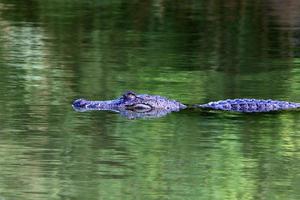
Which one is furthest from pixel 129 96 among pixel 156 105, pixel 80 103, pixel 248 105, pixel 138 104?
pixel 248 105

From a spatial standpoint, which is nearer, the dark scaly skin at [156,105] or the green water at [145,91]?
the green water at [145,91]

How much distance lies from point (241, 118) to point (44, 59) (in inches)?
225

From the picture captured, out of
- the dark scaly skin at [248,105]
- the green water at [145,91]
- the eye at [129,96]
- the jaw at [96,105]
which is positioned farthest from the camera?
the dark scaly skin at [248,105]

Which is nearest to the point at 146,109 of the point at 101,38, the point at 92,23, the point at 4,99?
the point at 4,99

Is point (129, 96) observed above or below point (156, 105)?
above

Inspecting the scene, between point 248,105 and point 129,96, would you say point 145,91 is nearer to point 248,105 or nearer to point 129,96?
point 129,96

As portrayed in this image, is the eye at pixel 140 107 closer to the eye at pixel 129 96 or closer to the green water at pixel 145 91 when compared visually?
the eye at pixel 129 96

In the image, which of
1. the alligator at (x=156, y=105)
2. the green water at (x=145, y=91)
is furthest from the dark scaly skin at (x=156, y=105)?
the green water at (x=145, y=91)

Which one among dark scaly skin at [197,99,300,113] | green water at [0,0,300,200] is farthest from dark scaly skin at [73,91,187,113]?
dark scaly skin at [197,99,300,113]

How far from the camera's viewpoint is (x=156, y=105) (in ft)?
46.3

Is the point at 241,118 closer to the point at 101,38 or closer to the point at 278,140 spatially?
the point at 278,140

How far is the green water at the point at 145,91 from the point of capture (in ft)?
33.2

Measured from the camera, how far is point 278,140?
1229 centimetres

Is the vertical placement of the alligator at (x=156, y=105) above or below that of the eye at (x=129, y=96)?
below
